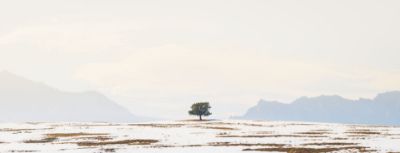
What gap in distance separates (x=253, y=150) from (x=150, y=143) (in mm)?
15884

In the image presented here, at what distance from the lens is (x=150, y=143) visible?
70812mm

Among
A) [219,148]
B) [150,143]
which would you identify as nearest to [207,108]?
[150,143]

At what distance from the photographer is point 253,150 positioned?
59250mm

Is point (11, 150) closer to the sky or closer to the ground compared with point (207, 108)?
closer to the ground

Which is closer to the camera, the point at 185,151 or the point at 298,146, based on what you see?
the point at 185,151

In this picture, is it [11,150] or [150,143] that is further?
[150,143]

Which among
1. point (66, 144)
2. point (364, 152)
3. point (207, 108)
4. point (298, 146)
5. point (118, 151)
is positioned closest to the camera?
point (364, 152)

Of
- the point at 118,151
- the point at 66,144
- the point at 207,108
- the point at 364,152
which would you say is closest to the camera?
the point at 364,152

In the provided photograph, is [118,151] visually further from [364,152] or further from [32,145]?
[364,152]

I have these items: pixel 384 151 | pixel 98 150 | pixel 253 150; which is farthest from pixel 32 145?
pixel 384 151

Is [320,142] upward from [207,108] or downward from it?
downward

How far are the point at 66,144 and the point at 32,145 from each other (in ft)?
12.7

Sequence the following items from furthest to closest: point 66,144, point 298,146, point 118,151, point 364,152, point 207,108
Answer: point 207,108 → point 66,144 → point 298,146 → point 118,151 → point 364,152

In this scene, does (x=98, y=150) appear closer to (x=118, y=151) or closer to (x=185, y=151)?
(x=118, y=151)
